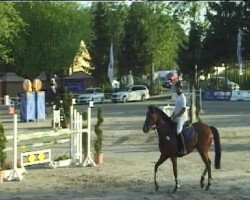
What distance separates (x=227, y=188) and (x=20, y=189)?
463cm

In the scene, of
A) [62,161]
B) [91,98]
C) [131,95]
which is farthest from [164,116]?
[131,95]

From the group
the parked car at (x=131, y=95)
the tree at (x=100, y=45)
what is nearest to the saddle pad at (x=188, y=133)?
the parked car at (x=131, y=95)

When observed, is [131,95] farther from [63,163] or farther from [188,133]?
[188,133]

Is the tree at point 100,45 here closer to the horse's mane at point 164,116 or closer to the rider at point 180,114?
the rider at point 180,114

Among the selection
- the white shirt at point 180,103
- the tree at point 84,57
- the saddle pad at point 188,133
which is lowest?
the saddle pad at point 188,133

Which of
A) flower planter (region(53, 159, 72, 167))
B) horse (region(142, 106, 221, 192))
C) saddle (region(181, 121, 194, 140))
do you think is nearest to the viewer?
→ horse (region(142, 106, 221, 192))

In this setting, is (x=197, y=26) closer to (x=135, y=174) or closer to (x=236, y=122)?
(x=236, y=122)

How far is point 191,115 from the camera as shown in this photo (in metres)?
28.9

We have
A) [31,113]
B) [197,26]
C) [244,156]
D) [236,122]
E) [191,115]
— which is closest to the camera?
[244,156]

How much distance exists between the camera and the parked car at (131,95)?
59600 millimetres

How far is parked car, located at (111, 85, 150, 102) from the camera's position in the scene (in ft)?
196

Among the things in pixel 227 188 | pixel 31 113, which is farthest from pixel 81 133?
pixel 31 113

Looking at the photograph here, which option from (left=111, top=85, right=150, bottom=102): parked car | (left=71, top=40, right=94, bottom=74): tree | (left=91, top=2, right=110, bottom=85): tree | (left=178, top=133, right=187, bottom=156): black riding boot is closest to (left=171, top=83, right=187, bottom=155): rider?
(left=178, top=133, right=187, bottom=156): black riding boot

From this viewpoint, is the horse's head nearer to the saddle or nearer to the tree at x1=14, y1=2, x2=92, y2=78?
the saddle
